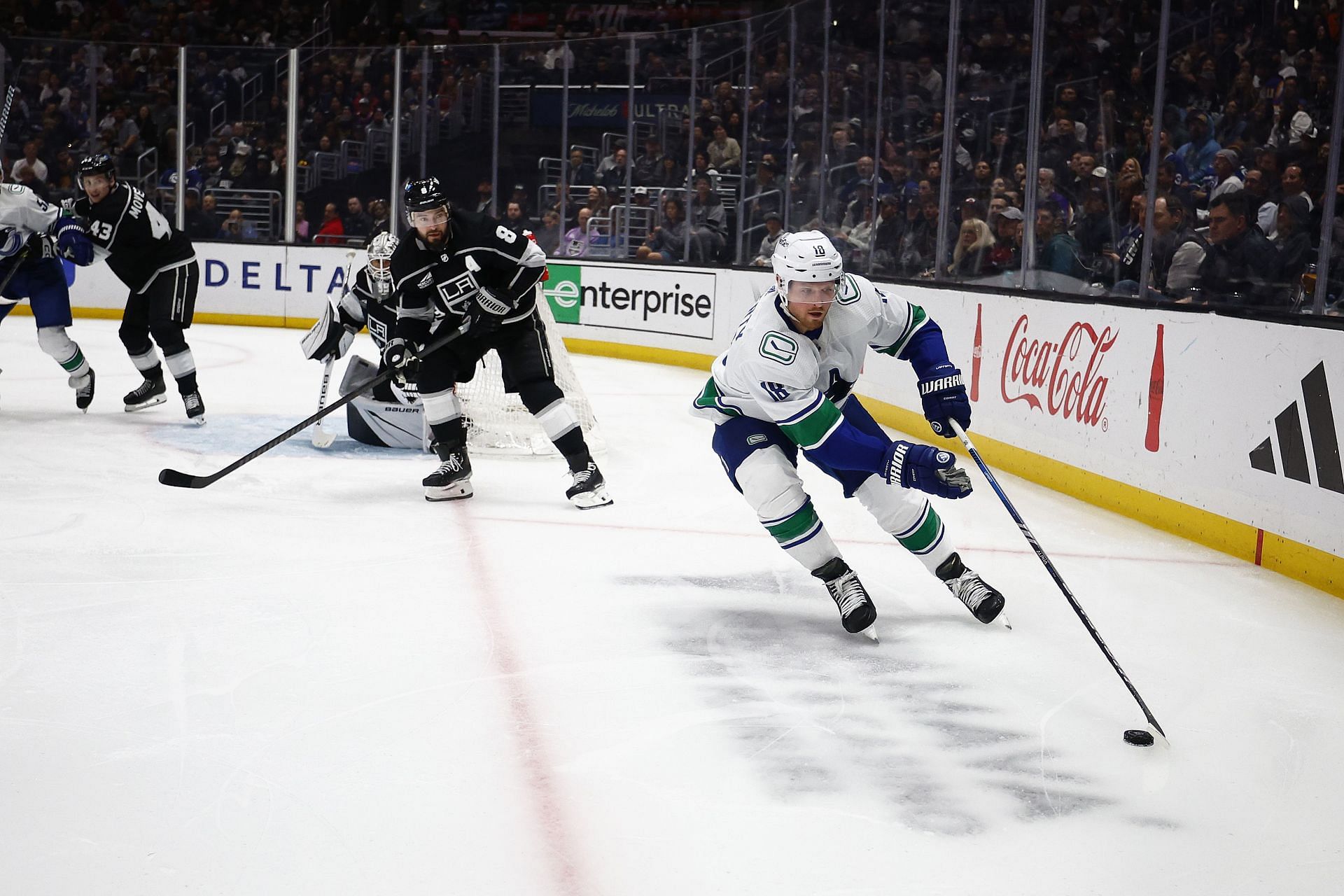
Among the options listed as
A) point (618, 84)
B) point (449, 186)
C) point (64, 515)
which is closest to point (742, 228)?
point (618, 84)

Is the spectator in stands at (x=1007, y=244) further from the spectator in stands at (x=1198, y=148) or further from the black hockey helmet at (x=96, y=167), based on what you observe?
the black hockey helmet at (x=96, y=167)

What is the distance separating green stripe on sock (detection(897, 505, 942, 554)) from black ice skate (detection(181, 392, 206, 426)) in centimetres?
391

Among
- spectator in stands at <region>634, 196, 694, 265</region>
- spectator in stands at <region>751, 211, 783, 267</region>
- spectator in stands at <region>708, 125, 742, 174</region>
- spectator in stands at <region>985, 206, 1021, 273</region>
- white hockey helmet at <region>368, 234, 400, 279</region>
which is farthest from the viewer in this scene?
spectator in stands at <region>634, 196, 694, 265</region>

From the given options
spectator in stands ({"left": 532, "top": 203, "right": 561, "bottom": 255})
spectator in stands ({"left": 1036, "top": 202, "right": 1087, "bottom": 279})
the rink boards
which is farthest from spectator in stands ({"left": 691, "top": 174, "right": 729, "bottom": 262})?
spectator in stands ({"left": 1036, "top": 202, "right": 1087, "bottom": 279})

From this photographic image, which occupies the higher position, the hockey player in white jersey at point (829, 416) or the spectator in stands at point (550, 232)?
the spectator in stands at point (550, 232)

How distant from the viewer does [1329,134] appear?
414 cm

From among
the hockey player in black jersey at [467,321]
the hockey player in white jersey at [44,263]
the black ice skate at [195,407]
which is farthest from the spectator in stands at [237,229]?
the hockey player in black jersey at [467,321]

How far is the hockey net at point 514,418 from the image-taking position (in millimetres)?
5738

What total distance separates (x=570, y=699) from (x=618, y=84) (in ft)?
27.2

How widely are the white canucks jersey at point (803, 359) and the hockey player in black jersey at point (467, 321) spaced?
50.3 inches

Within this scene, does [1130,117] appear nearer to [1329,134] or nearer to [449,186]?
[1329,134]

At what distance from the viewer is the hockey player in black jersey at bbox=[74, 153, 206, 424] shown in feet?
19.0

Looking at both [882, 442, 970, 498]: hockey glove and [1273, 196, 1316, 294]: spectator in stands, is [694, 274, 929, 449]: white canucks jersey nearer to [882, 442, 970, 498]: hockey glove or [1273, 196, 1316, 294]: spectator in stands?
[882, 442, 970, 498]: hockey glove

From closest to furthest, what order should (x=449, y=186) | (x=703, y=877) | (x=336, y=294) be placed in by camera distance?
(x=703, y=877)
(x=336, y=294)
(x=449, y=186)
